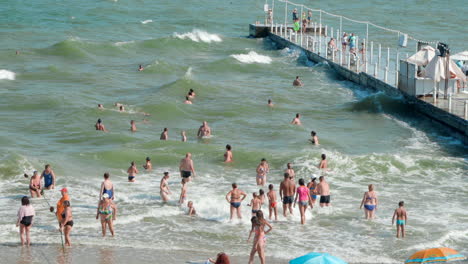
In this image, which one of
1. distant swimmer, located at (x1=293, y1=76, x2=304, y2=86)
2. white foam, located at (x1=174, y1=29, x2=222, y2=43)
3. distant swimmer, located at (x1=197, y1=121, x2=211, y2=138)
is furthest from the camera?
white foam, located at (x1=174, y1=29, x2=222, y2=43)

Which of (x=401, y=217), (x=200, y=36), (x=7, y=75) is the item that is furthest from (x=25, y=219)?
(x=200, y=36)

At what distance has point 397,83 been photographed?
3216 cm

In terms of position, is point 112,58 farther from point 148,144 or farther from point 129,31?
point 148,144

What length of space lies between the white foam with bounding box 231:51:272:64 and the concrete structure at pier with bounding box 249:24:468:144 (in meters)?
2.24

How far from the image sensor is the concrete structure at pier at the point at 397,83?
26875 millimetres

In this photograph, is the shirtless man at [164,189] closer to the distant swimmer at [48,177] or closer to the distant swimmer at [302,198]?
the distant swimmer at [48,177]

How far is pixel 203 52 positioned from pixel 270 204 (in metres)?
34.5

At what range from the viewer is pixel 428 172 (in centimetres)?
2338

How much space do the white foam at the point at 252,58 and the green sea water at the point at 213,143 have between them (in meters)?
0.09

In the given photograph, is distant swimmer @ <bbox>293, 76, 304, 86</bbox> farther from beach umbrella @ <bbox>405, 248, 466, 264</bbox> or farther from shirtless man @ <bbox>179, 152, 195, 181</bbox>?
beach umbrella @ <bbox>405, 248, 466, 264</bbox>

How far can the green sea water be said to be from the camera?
17875 millimetres

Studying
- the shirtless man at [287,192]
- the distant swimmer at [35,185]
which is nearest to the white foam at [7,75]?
the distant swimmer at [35,185]

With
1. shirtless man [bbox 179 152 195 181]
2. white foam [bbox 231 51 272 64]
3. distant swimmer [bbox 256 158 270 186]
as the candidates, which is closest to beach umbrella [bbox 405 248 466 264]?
distant swimmer [bbox 256 158 270 186]

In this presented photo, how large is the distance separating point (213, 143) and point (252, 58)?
20.1 meters
